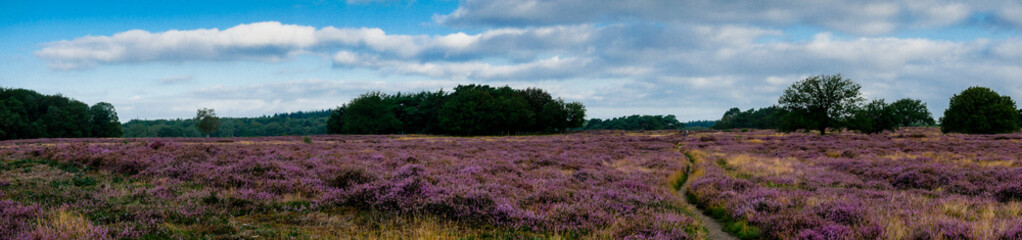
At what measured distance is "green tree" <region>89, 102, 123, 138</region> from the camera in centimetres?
9025

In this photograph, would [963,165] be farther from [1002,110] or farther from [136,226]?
[1002,110]

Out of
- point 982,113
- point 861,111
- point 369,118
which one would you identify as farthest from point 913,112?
point 369,118

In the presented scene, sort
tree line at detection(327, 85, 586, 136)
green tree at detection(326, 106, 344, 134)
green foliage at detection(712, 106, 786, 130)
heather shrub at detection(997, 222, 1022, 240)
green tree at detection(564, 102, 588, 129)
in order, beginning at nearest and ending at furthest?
heather shrub at detection(997, 222, 1022, 240)
tree line at detection(327, 85, 586, 136)
green tree at detection(564, 102, 588, 129)
green tree at detection(326, 106, 344, 134)
green foliage at detection(712, 106, 786, 130)

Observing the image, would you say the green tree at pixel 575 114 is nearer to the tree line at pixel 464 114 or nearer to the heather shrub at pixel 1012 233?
the tree line at pixel 464 114

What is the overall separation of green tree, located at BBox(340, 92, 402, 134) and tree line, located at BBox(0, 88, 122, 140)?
46302 millimetres

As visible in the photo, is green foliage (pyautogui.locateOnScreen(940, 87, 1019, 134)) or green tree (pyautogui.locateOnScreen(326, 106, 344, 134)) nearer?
green foliage (pyautogui.locateOnScreen(940, 87, 1019, 134))

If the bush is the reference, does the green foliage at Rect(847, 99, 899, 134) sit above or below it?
above

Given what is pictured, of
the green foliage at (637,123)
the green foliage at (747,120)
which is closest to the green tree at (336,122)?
the green foliage at (637,123)

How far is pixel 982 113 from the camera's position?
57.7 metres

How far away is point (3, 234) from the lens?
6789mm

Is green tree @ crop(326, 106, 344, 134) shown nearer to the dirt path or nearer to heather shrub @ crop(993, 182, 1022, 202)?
the dirt path

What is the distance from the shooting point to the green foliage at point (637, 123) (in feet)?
550

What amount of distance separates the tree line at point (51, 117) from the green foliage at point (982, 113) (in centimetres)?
13754

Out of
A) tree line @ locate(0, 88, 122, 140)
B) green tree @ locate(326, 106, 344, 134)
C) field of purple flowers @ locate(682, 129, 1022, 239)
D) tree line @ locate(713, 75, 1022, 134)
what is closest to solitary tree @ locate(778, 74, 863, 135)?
tree line @ locate(713, 75, 1022, 134)
